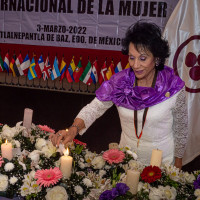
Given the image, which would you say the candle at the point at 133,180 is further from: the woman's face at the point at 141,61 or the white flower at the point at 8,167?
the woman's face at the point at 141,61

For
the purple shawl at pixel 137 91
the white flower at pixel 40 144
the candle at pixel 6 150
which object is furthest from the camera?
the purple shawl at pixel 137 91

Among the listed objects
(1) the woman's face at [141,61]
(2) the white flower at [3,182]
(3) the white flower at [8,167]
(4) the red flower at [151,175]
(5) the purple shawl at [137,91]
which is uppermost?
(1) the woman's face at [141,61]

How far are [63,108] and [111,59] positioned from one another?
3.89ft

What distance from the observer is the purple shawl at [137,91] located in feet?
6.02

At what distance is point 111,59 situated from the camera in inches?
172

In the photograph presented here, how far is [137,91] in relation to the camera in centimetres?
189

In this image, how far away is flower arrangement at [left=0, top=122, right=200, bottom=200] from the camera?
50.8 inches

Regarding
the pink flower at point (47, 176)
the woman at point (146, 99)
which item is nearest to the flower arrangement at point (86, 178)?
the pink flower at point (47, 176)

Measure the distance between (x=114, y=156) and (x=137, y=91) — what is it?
48 cm

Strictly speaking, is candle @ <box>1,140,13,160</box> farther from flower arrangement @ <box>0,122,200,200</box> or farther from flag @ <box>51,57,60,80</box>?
flag @ <box>51,57,60,80</box>

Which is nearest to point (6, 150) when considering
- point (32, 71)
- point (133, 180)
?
point (133, 180)

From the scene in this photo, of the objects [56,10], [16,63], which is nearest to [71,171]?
[56,10]

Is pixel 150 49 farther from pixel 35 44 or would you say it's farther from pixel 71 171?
pixel 35 44

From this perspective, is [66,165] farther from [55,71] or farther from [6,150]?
[55,71]
